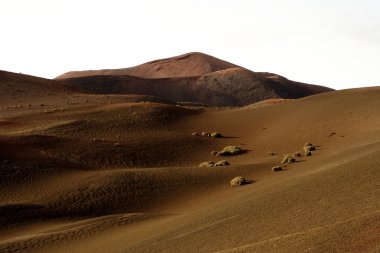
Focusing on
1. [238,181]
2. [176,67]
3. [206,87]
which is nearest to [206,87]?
[206,87]

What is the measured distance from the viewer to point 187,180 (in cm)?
3025

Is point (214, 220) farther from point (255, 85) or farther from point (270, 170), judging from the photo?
point (255, 85)

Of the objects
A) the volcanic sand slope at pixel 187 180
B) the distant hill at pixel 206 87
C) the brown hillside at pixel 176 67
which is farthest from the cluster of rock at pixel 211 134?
the brown hillside at pixel 176 67

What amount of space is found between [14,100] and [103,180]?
4282cm

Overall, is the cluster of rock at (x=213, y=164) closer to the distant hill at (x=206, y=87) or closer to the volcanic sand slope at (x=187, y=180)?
the volcanic sand slope at (x=187, y=180)

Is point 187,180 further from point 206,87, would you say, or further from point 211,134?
point 206,87

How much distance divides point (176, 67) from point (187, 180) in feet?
360

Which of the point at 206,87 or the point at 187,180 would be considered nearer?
the point at 187,180

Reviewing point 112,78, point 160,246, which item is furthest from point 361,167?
point 112,78

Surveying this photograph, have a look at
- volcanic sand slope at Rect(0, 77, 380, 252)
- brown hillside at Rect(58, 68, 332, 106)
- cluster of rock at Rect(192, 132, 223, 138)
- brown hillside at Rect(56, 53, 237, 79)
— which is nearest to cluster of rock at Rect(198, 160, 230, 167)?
volcanic sand slope at Rect(0, 77, 380, 252)

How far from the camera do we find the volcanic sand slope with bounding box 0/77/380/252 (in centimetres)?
1667

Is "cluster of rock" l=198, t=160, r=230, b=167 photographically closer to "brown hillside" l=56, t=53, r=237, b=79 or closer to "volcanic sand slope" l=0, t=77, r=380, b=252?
"volcanic sand slope" l=0, t=77, r=380, b=252

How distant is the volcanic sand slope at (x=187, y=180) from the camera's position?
656 inches

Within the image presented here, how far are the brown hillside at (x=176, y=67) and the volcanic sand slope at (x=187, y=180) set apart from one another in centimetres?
7735
